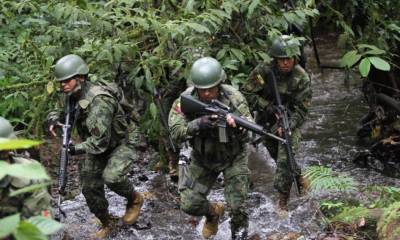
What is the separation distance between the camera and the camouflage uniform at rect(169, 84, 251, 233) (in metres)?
5.66

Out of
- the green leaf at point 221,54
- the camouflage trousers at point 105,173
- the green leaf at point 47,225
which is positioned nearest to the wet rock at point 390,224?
the green leaf at point 221,54

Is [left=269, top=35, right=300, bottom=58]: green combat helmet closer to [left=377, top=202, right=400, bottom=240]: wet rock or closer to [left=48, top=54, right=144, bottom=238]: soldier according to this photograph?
[left=48, top=54, right=144, bottom=238]: soldier

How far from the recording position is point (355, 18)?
8.17 metres

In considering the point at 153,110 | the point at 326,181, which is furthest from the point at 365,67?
the point at 153,110

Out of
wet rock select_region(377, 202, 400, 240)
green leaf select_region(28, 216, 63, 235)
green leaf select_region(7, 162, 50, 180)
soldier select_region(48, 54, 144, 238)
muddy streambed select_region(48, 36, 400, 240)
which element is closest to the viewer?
green leaf select_region(7, 162, 50, 180)

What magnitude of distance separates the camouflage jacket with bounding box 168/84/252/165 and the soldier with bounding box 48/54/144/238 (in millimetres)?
728

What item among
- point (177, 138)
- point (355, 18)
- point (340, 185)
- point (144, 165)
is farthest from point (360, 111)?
point (177, 138)

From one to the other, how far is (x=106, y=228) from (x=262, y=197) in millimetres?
2089

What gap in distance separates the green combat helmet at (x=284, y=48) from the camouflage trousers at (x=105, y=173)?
1.93m

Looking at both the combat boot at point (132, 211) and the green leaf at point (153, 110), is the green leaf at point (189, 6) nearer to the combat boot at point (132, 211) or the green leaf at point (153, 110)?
the green leaf at point (153, 110)

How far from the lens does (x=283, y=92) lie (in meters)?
6.89

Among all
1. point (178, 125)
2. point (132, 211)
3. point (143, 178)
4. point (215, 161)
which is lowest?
point (143, 178)

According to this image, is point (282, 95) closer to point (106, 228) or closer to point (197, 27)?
point (197, 27)

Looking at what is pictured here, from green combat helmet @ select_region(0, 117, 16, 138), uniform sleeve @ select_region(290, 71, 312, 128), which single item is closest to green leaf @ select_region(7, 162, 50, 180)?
green combat helmet @ select_region(0, 117, 16, 138)
